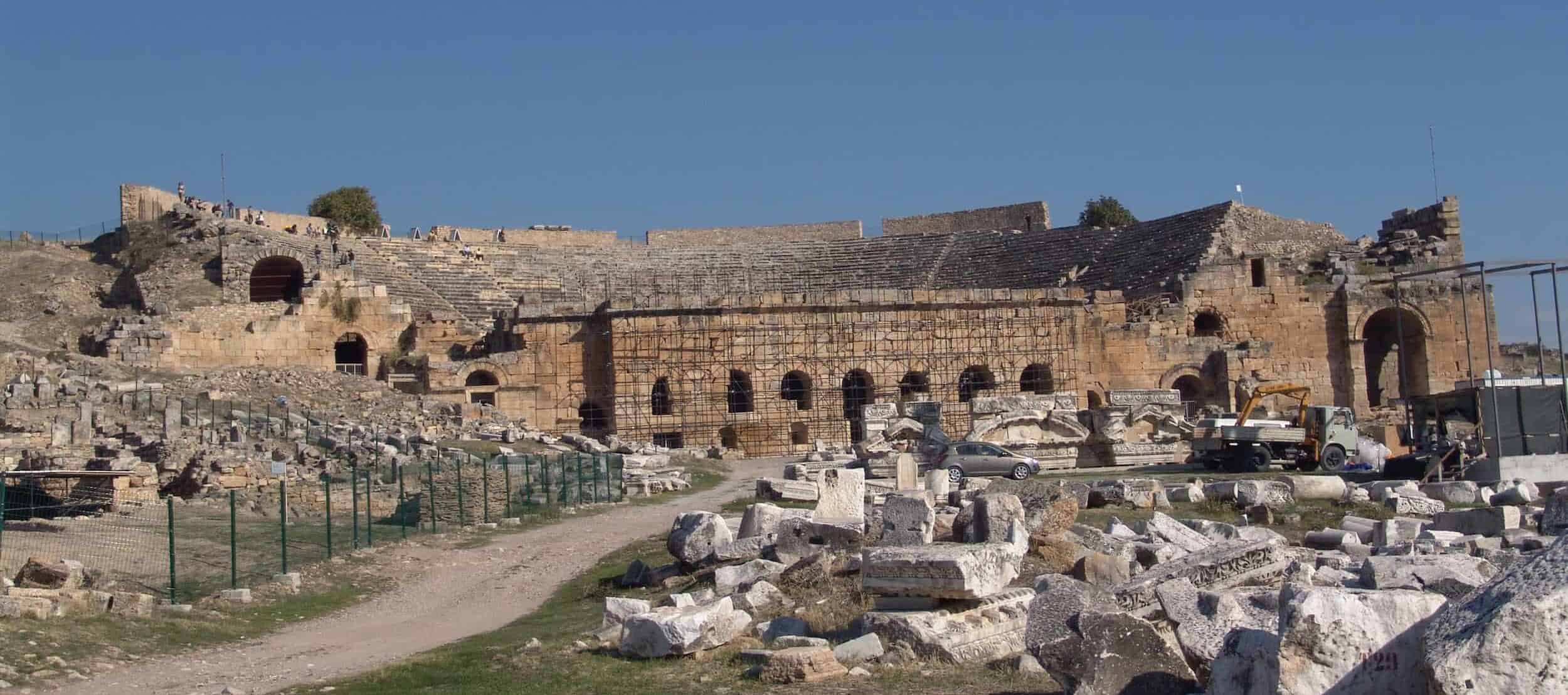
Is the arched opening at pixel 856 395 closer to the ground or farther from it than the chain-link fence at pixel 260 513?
farther from it

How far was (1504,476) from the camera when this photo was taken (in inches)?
851

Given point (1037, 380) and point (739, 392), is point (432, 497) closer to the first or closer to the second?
point (739, 392)

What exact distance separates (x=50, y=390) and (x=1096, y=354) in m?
26.3

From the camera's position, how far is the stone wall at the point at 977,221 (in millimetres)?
58969

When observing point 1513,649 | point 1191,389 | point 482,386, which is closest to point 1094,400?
point 1191,389

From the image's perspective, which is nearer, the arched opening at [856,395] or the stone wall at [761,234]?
the arched opening at [856,395]

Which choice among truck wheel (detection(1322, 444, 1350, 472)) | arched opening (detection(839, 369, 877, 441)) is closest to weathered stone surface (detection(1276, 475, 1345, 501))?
truck wheel (detection(1322, 444, 1350, 472))

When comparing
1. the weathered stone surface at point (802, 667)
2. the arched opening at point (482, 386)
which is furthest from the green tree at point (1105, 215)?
the weathered stone surface at point (802, 667)

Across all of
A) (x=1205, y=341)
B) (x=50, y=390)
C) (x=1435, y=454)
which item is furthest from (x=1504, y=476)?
(x=50, y=390)

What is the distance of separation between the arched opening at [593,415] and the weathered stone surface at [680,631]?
98.1 ft

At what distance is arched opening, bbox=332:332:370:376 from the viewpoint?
41.7 metres

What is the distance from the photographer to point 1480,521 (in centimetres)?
1605

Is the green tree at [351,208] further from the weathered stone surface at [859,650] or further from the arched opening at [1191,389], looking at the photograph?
the weathered stone surface at [859,650]

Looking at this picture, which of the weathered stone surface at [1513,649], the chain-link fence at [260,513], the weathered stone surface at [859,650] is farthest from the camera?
the chain-link fence at [260,513]
